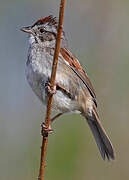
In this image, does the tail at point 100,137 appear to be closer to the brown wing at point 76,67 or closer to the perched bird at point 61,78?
the perched bird at point 61,78

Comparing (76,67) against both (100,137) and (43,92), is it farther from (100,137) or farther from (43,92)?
(100,137)

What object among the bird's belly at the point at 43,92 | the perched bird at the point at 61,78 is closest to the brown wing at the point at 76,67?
the perched bird at the point at 61,78

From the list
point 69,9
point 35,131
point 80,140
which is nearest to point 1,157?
point 35,131

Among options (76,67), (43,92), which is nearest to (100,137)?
(76,67)

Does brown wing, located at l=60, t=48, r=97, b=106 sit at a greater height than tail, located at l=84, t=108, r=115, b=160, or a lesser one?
greater

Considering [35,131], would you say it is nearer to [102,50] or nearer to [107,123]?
[107,123]

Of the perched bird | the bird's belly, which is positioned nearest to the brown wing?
the perched bird

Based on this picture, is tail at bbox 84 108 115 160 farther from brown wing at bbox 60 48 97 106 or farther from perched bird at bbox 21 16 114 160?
brown wing at bbox 60 48 97 106
